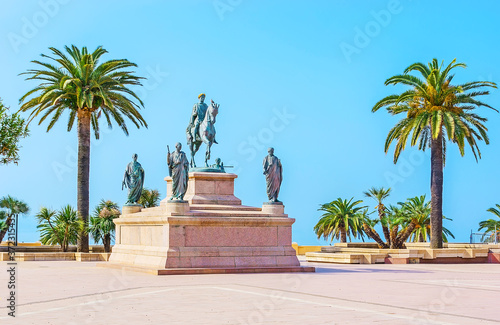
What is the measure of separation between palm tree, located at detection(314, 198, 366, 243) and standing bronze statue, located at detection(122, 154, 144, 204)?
81.6 feet

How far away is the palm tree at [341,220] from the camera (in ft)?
160

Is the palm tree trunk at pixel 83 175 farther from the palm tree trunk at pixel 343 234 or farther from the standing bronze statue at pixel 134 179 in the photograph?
the palm tree trunk at pixel 343 234

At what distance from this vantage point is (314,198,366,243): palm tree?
4888cm

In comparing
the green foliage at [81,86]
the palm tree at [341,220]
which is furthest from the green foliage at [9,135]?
the palm tree at [341,220]

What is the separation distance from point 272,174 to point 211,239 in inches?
124

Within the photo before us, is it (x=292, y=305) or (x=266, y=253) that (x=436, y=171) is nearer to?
(x=266, y=253)

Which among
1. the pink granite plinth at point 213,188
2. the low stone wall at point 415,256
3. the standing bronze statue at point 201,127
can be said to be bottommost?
the low stone wall at point 415,256

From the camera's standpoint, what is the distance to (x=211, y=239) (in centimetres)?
2138

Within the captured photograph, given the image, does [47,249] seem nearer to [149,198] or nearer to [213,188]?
[149,198]

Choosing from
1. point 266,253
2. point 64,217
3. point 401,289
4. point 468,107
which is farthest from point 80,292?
point 468,107

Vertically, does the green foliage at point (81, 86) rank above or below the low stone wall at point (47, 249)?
above

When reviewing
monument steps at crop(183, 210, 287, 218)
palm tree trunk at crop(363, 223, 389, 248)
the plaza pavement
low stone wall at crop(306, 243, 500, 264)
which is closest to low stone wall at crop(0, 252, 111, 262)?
low stone wall at crop(306, 243, 500, 264)

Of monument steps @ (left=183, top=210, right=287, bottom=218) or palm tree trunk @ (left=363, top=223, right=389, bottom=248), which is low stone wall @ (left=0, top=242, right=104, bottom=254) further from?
monument steps @ (left=183, top=210, right=287, bottom=218)

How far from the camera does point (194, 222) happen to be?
2100 cm
